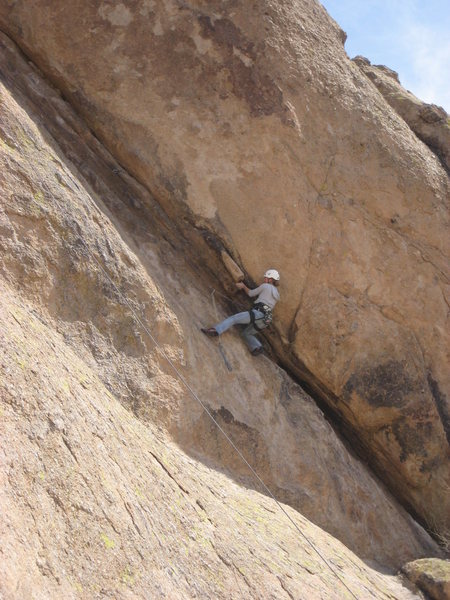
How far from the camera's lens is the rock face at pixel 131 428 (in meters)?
4.73

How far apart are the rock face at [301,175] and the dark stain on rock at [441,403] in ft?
0.07

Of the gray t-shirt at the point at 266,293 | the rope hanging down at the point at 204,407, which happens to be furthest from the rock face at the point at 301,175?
the rope hanging down at the point at 204,407

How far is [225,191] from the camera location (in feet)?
30.3

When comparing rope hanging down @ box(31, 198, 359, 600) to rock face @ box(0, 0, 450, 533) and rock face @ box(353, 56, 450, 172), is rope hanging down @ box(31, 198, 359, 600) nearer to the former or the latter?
rock face @ box(0, 0, 450, 533)

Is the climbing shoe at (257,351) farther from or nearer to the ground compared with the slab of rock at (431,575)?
farther from the ground

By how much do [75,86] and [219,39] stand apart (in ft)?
6.78

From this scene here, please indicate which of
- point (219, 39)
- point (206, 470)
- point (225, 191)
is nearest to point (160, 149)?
point (225, 191)

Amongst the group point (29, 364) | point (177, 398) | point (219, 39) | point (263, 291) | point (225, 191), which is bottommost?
point (29, 364)

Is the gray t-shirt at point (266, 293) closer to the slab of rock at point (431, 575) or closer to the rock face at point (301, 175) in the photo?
the rock face at point (301, 175)

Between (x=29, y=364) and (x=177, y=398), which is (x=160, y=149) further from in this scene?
(x=29, y=364)

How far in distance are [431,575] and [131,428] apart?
14.4 ft

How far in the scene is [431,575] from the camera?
26.6 feet

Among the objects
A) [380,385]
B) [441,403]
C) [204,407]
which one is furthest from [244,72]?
[441,403]

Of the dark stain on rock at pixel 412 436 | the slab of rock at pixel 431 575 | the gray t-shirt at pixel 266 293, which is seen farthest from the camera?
the dark stain on rock at pixel 412 436
